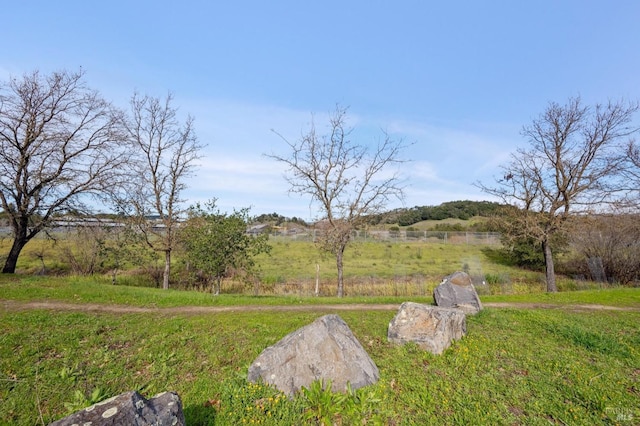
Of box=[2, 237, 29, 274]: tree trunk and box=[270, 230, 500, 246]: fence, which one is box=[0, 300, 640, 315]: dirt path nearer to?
box=[2, 237, 29, 274]: tree trunk

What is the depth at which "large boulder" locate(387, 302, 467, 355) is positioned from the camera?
23.8 ft

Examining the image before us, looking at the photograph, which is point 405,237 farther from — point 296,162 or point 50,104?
point 50,104

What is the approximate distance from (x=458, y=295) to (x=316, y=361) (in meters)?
6.88

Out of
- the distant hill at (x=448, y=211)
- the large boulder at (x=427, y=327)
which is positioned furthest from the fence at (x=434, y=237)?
the large boulder at (x=427, y=327)

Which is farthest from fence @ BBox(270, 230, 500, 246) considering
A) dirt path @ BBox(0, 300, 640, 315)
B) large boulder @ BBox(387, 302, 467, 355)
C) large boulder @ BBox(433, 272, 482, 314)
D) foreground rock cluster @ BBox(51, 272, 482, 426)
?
foreground rock cluster @ BBox(51, 272, 482, 426)

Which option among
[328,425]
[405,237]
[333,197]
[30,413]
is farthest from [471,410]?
[405,237]

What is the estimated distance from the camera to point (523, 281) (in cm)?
2488

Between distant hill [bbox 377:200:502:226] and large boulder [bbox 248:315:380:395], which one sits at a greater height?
distant hill [bbox 377:200:502:226]

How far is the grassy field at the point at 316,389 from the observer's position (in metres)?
4.89

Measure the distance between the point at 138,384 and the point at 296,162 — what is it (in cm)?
1154

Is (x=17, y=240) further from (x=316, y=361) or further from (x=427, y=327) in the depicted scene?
(x=427, y=327)

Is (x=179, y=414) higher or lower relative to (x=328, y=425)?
higher

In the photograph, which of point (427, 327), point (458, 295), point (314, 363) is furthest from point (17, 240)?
point (458, 295)

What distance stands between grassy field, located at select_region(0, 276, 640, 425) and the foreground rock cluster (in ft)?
0.93
